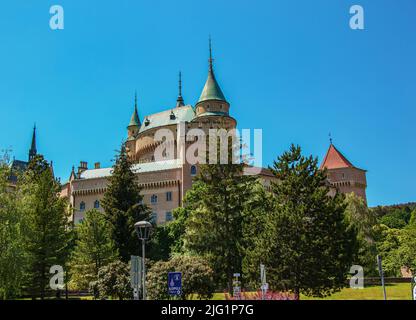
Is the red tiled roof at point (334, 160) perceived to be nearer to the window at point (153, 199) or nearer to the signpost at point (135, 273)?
the window at point (153, 199)

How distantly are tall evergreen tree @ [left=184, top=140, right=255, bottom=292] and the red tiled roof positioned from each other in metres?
50.3

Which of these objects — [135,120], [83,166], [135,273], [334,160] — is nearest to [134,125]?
[135,120]

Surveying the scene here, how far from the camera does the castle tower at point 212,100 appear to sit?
7831 cm

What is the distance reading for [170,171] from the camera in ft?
251

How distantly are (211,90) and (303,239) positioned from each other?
173 feet

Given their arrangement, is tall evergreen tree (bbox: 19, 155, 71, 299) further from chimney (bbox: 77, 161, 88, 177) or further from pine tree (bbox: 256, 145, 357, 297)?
chimney (bbox: 77, 161, 88, 177)

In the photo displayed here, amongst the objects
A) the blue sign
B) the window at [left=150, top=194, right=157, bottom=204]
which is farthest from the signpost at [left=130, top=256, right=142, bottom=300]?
the window at [left=150, top=194, right=157, bottom=204]

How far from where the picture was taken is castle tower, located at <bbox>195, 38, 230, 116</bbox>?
7831 centimetres

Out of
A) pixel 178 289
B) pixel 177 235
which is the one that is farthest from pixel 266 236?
pixel 177 235

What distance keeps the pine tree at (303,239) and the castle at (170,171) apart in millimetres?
37903

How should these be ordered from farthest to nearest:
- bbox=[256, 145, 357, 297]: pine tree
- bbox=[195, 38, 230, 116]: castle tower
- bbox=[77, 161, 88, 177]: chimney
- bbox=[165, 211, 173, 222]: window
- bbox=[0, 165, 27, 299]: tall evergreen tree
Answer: bbox=[77, 161, 88, 177]: chimney
bbox=[195, 38, 230, 116]: castle tower
bbox=[165, 211, 173, 222]: window
bbox=[256, 145, 357, 297]: pine tree
bbox=[0, 165, 27, 299]: tall evergreen tree

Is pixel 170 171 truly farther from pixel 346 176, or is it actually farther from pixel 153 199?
pixel 346 176
